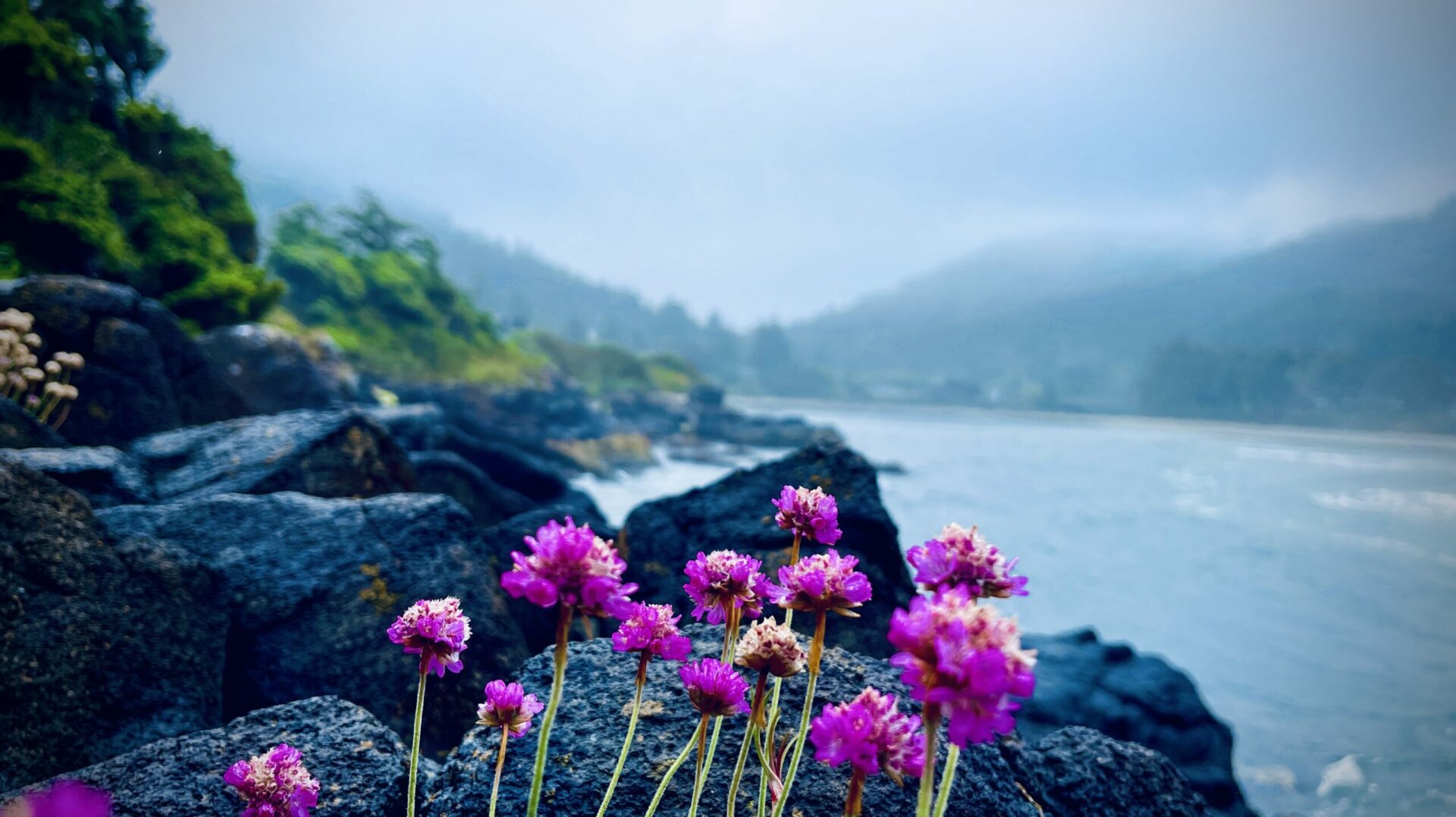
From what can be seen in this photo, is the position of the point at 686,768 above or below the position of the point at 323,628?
above

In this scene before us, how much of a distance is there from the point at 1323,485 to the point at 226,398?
163 ft

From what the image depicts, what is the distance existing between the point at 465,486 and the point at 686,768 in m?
6.16

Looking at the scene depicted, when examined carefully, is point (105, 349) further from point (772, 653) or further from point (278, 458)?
point (772, 653)

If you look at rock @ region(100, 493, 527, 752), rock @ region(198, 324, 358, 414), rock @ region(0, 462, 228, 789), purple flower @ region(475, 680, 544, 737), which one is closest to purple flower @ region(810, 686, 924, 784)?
purple flower @ region(475, 680, 544, 737)

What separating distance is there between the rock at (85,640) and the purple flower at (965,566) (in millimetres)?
3447

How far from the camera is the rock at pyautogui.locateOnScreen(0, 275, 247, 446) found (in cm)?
607

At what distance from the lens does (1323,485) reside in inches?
1422

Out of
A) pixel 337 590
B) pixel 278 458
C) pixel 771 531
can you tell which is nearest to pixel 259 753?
pixel 337 590

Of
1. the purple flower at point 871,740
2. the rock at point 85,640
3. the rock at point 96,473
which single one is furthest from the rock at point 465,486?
the purple flower at point 871,740

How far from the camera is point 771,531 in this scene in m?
4.41

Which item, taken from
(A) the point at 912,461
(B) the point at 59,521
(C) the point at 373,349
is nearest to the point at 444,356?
(C) the point at 373,349

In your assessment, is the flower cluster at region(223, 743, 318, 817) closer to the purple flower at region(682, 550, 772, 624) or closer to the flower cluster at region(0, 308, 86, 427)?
the purple flower at region(682, 550, 772, 624)

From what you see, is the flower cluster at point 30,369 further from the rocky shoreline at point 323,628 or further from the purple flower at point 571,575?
the purple flower at point 571,575

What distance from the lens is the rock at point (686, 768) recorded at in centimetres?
201
